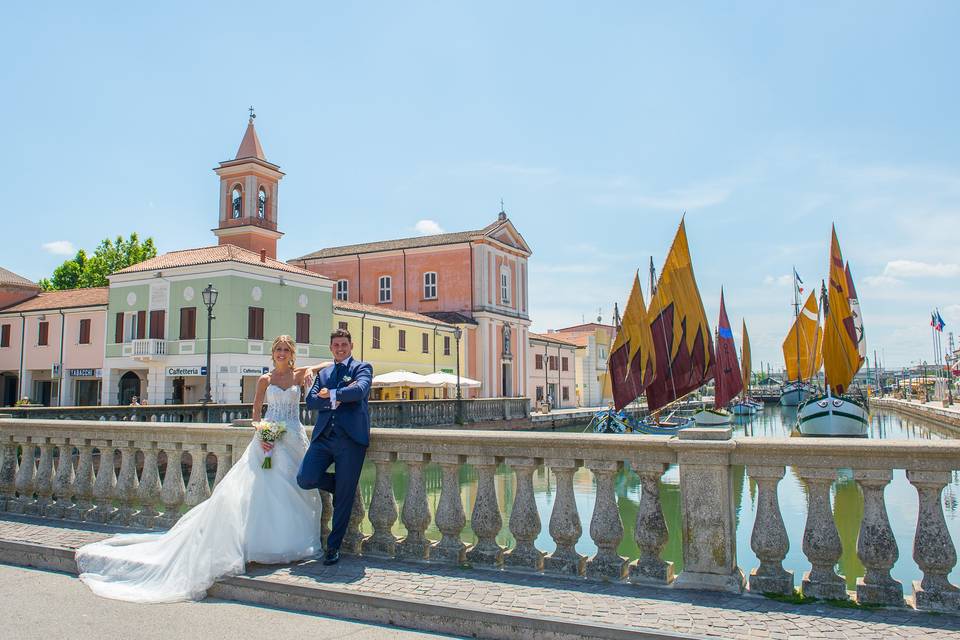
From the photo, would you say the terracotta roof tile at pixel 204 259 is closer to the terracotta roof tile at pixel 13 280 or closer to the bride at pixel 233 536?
the terracotta roof tile at pixel 13 280

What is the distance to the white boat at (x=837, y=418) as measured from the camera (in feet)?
117

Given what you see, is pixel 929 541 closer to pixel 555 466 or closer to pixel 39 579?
pixel 555 466

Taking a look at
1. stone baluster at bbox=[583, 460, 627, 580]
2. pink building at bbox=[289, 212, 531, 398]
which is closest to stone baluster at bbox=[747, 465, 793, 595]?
stone baluster at bbox=[583, 460, 627, 580]

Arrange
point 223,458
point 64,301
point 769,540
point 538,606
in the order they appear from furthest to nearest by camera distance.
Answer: point 64,301
point 223,458
point 769,540
point 538,606

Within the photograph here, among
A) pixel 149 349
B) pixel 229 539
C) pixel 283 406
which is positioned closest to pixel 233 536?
pixel 229 539

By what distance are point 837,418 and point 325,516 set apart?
35193 millimetres

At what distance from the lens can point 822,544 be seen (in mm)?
4434

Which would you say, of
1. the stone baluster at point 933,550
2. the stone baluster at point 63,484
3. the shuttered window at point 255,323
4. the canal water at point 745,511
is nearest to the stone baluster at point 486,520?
the stone baluster at point 933,550

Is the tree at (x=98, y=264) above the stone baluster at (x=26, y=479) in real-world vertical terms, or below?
above

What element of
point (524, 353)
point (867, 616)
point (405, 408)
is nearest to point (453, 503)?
point (867, 616)

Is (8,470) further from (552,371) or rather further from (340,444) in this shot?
(552,371)

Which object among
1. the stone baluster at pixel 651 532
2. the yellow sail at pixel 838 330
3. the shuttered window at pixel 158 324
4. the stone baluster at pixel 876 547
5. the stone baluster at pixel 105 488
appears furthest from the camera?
the shuttered window at pixel 158 324

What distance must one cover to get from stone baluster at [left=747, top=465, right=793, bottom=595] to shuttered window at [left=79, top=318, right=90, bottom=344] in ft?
135

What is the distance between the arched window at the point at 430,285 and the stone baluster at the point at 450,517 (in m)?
49.8
